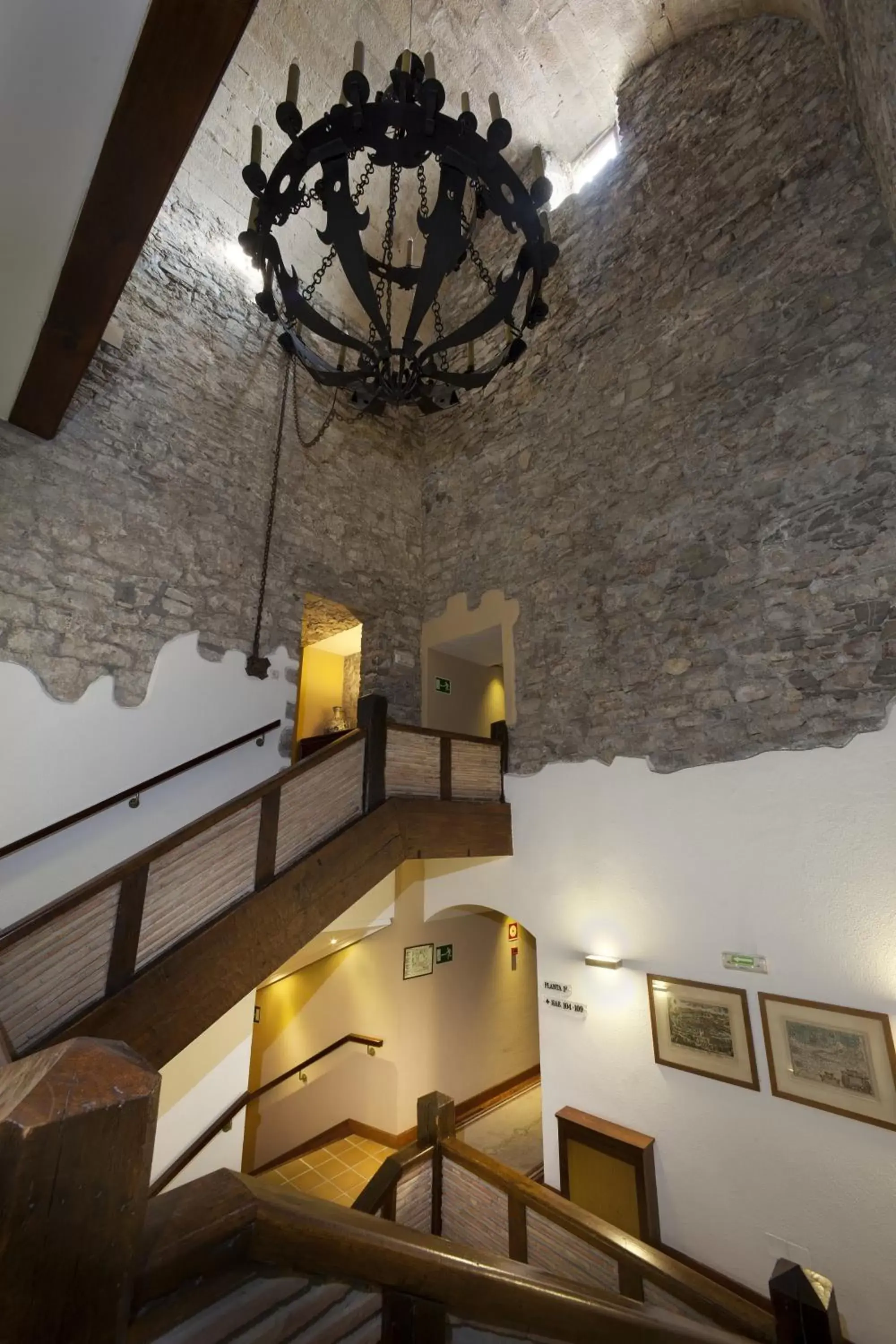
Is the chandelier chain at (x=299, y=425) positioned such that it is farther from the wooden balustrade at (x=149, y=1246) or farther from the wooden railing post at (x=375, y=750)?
the wooden balustrade at (x=149, y=1246)

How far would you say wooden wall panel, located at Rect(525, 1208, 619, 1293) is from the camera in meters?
2.80

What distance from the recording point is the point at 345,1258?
2.53 feet

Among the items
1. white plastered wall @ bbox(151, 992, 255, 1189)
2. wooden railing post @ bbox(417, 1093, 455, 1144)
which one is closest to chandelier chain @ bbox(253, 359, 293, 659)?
white plastered wall @ bbox(151, 992, 255, 1189)

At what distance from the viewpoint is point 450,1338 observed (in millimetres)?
885

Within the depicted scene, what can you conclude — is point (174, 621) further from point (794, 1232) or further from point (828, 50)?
point (828, 50)

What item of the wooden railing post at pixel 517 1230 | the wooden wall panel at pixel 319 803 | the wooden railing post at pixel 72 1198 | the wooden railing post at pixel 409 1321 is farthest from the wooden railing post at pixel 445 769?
the wooden railing post at pixel 72 1198

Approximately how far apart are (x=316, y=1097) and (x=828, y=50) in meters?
9.75

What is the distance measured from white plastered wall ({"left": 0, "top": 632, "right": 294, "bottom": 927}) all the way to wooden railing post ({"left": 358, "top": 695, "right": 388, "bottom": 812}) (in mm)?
1287

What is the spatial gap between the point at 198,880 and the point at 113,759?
168 centimetres

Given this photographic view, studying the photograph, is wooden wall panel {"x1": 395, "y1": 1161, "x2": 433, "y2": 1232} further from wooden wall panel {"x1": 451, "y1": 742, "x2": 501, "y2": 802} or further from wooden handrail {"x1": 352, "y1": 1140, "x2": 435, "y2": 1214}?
wooden wall panel {"x1": 451, "y1": 742, "x2": 501, "y2": 802}

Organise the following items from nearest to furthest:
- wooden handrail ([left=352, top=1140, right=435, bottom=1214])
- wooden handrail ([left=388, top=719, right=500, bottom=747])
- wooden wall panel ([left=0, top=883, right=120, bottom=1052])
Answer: wooden wall panel ([left=0, top=883, right=120, bottom=1052])
wooden handrail ([left=352, top=1140, right=435, bottom=1214])
wooden handrail ([left=388, top=719, right=500, bottom=747])

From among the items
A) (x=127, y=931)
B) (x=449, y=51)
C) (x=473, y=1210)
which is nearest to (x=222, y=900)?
(x=127, y=931)

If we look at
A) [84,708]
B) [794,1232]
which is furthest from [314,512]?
[794,1232]

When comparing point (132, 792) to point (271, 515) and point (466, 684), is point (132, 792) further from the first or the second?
point (466, 684)
